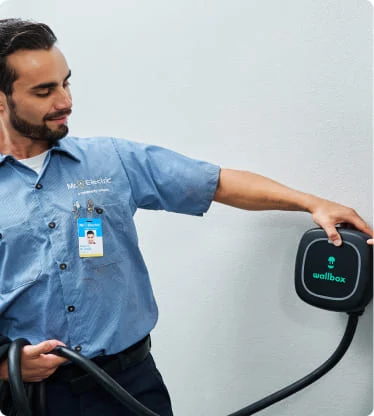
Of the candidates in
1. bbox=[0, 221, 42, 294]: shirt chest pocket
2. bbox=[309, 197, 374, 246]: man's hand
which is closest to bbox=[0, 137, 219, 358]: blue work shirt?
bbox=[0, 221, 42, 294]: shirt chest pocket

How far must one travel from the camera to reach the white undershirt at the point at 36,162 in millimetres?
1371

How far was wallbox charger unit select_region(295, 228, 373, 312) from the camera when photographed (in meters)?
1.19

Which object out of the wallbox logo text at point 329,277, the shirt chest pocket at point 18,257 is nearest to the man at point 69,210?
the shirt chest pocket at point 18,257

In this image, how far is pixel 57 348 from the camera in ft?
4.12

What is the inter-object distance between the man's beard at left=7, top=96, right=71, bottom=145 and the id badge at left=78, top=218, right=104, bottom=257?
187 mm

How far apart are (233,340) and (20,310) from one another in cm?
49

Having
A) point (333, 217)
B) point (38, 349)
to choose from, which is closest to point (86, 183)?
point (38, 349)

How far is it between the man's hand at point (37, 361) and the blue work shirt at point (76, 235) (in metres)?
0.07

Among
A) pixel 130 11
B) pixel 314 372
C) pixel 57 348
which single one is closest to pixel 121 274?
pixel 57 348

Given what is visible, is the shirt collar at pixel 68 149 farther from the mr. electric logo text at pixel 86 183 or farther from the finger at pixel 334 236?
the finger at pixel 334 236

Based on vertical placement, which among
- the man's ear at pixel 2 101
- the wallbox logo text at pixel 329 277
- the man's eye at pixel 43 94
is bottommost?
the wallbox logo text at pixel 329 277

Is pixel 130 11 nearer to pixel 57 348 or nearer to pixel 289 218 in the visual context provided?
pixel 289 218

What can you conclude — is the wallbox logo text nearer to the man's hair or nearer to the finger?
the finger

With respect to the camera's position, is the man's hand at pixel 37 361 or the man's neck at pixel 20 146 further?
the man's neck at pixel 20 146
